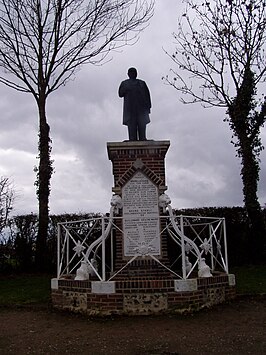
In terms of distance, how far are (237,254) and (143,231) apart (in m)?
5.29

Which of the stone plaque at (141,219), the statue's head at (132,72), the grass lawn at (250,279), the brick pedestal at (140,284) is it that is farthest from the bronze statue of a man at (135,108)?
the grass lawn at (250,279)

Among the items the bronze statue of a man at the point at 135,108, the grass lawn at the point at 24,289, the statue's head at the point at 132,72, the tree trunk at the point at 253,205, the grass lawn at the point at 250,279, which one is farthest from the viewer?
the tree trunk at the point at 253,205

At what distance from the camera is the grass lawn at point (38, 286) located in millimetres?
8367

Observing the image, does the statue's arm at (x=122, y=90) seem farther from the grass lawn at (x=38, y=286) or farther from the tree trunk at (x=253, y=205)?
the tree trunk at (x=253, y=205)

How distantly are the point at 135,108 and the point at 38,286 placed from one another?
4.39 m

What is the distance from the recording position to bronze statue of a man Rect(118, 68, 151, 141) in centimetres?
885

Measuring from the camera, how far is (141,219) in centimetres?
803

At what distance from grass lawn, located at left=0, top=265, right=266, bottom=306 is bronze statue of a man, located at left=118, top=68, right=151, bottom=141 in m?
3.48

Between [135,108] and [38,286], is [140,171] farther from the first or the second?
[38,286]

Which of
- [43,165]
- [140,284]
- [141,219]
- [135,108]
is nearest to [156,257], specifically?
[141,219]

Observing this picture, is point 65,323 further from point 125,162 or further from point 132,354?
point 125,162

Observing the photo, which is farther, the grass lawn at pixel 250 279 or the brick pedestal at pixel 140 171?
the grass lawn at pixel 250 279

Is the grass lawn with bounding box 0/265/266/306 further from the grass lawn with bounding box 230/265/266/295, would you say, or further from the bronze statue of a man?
the bronze statue of a man

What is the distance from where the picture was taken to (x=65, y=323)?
6.41 m
